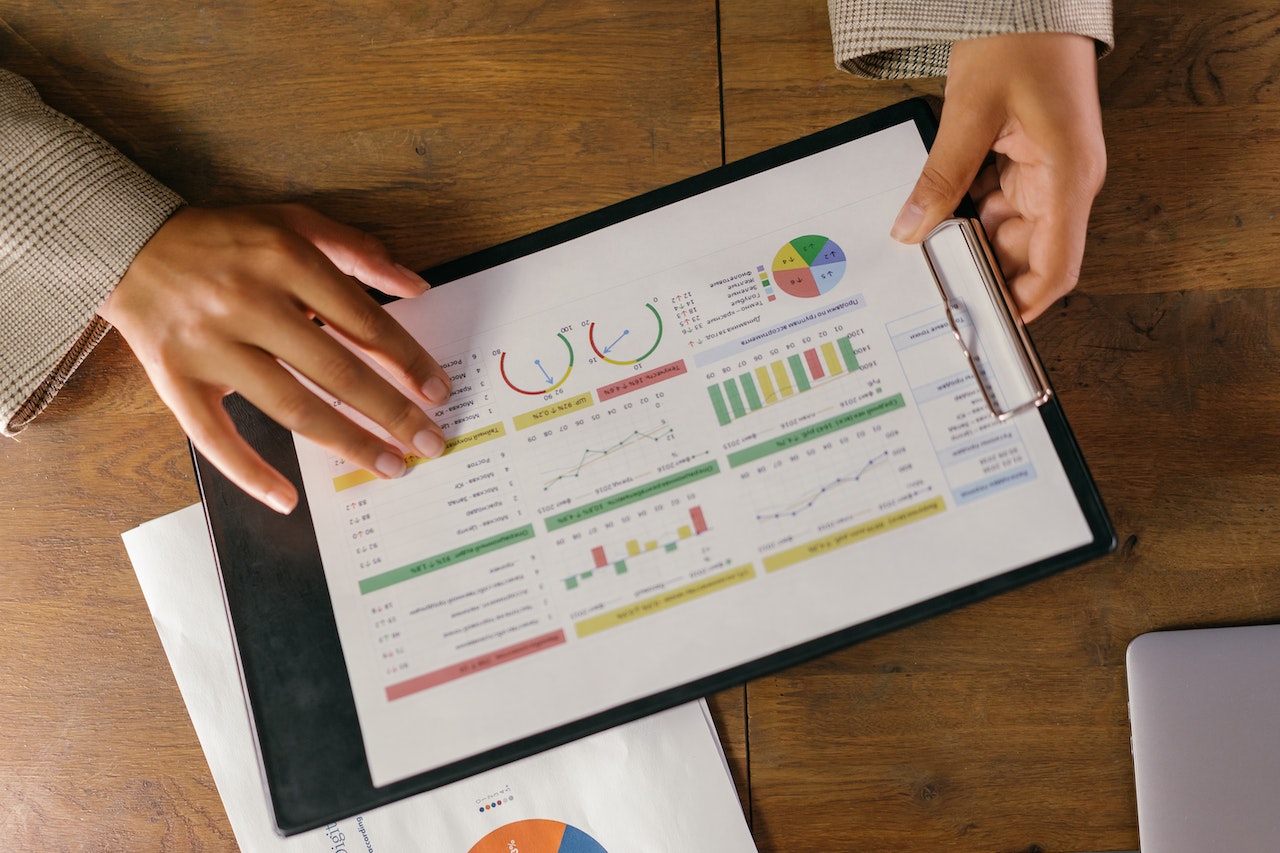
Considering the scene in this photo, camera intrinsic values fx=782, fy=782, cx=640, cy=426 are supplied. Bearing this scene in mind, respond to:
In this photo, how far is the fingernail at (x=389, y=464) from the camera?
470 mm

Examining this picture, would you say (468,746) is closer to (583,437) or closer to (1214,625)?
(583,437)

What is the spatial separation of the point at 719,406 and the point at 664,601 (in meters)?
0.12

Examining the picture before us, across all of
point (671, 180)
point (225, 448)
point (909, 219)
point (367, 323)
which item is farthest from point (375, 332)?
point (909, 219)

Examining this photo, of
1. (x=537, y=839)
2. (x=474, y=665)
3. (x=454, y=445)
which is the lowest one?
(x=537, y=839)

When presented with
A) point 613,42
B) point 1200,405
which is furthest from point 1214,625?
point 613,42

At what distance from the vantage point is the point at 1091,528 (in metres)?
0.43

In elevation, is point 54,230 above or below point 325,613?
above

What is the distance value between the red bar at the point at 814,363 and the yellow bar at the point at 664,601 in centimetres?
12

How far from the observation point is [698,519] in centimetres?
45

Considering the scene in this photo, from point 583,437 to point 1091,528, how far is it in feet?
0.95

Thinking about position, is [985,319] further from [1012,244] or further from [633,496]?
[633,496]

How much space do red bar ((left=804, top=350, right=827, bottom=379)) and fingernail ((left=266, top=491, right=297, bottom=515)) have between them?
32cm

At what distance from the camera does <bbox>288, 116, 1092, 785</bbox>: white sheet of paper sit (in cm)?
44

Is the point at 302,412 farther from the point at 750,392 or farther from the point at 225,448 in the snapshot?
the point at 750,392
